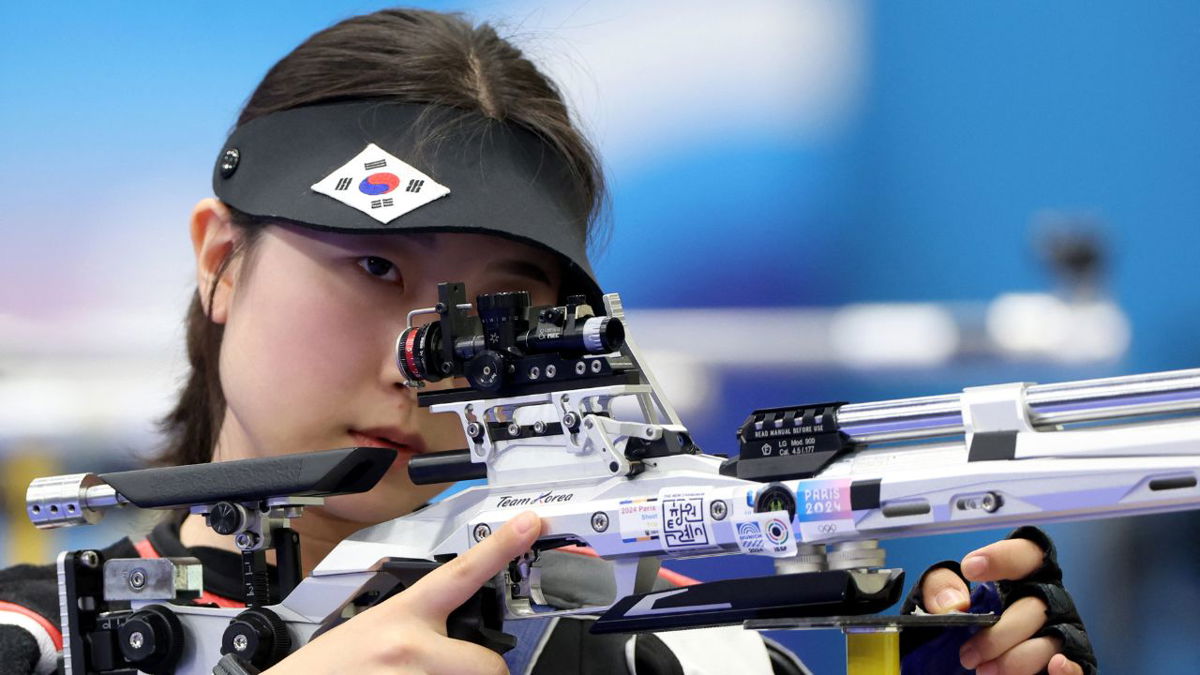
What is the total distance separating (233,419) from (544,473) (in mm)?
503

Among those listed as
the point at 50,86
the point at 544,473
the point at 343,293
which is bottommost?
the point at 544,473

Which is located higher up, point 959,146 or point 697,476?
point 959,146

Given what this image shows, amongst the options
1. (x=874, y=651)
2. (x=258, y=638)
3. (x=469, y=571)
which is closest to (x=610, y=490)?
(x=469, y=571)

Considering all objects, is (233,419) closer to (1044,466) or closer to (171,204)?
(171,204)

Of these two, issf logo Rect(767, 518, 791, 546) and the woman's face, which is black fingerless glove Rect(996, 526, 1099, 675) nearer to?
issf logo Rect(767, 518, 791, 546)

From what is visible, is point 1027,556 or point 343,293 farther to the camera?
point 343,293

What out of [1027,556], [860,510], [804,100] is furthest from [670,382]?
[860,510]

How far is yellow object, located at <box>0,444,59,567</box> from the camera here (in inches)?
83.0

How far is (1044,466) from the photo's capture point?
0.94 meters

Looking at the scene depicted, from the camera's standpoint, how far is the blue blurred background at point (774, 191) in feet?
5.43

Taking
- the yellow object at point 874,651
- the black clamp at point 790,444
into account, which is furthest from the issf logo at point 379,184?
the yellow object at point 874,651

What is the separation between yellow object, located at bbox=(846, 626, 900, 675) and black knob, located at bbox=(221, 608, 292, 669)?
1.65 feet

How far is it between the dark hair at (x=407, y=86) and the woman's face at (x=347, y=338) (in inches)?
4.1

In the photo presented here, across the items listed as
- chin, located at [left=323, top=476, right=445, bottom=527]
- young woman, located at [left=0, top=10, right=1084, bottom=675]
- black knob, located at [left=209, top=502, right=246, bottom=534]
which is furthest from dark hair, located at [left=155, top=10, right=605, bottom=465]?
black knob, located at [left=209, top=502, right=246, bottom=534]
